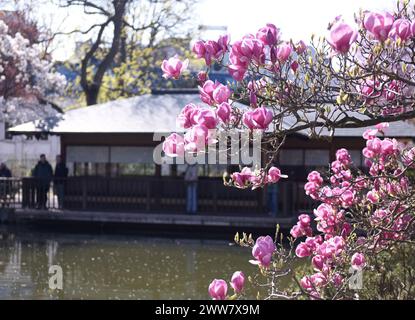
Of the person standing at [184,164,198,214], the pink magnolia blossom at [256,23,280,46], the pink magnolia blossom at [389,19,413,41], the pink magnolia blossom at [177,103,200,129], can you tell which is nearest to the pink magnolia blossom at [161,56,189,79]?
the pink magnolia blossom at [177,103,200,129]

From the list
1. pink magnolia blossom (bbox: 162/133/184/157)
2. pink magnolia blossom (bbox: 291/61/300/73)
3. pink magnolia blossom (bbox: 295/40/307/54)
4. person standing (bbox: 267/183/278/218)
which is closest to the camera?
pink magnolia blossom (bbox: 162/133/184/157)

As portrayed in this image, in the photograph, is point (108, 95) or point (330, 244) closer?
point (330, 244)

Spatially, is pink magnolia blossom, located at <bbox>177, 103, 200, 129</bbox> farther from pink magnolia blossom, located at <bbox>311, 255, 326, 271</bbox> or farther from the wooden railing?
the wooden railing

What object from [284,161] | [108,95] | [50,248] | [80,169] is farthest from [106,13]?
[50,248]

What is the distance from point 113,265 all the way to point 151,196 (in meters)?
5.42

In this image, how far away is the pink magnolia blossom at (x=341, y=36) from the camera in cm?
351

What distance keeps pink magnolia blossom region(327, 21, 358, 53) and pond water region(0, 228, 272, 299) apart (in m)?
8.06

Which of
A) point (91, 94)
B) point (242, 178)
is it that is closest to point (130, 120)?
point (91, 94)

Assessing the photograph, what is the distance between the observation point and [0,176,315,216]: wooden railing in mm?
19375

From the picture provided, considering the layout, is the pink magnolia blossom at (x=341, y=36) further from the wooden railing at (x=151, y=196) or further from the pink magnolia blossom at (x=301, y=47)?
the wooden railing at (x=151, y=196)

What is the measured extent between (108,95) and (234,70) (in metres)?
30.8
